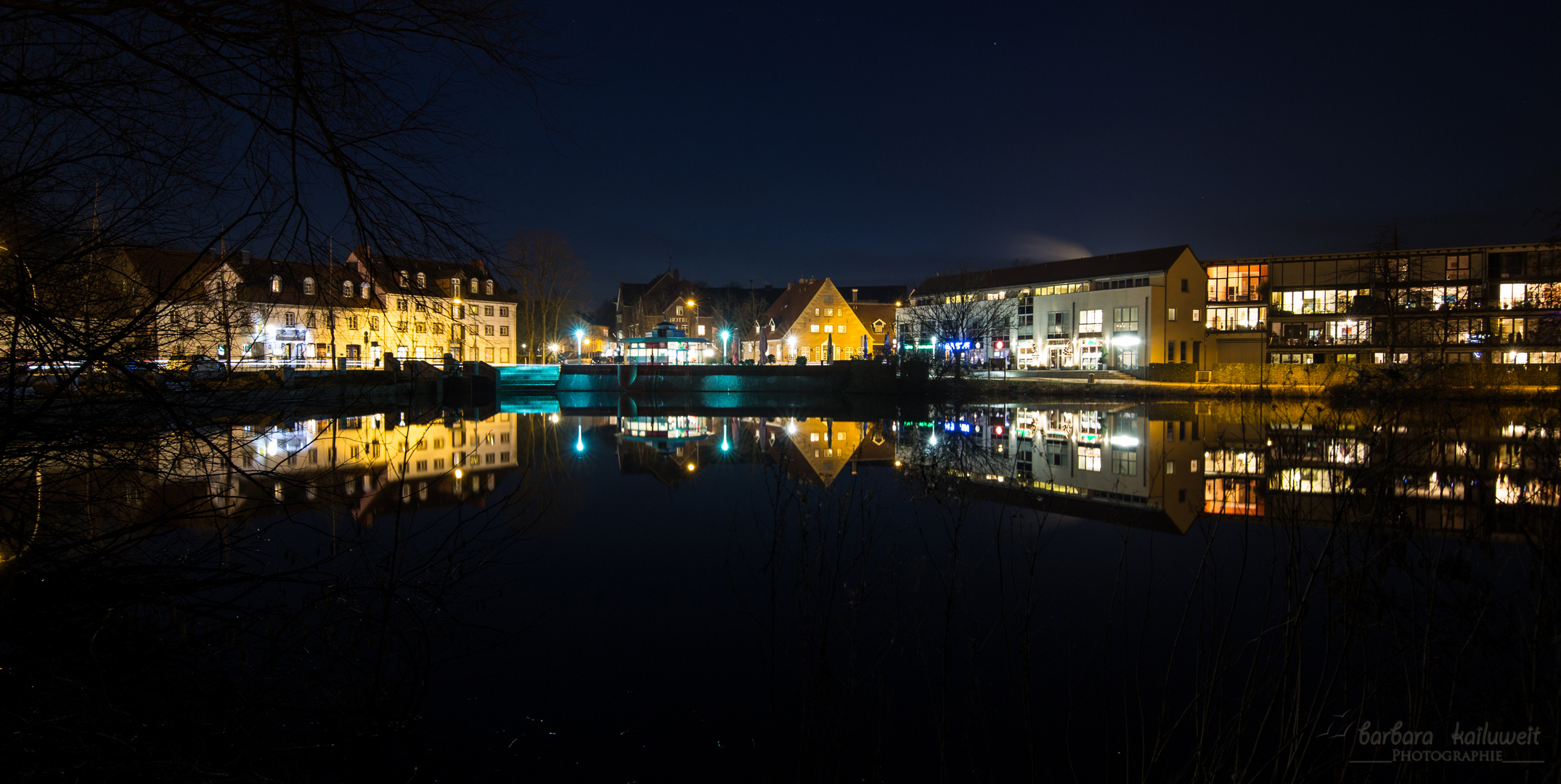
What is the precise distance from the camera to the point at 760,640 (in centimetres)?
586

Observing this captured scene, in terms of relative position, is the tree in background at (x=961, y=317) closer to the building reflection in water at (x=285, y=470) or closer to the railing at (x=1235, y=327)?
the railing at (x=1235, y=327)

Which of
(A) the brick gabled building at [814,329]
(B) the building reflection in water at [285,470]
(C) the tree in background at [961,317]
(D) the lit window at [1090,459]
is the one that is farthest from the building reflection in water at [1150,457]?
(A) the brick gabled building at [814,329]

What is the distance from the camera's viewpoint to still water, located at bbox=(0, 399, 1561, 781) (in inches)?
138

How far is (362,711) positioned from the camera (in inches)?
161

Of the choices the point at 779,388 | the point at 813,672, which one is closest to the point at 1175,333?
the point at 779,388

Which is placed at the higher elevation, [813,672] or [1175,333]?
[1175,333]

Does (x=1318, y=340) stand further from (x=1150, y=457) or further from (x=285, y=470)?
(x=285, y=470)

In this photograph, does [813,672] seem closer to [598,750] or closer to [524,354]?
[598,750]

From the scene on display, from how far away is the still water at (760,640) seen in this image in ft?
11.5

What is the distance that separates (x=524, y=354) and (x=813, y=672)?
230 ft

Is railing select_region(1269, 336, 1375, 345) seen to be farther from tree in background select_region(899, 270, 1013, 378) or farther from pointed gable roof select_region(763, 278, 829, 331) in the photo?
pointed gable roof select_region(763, 278, 829, 331)

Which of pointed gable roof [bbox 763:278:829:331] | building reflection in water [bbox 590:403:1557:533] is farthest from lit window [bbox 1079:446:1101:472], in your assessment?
pointed gable roof [bbox 763:278:829:331]

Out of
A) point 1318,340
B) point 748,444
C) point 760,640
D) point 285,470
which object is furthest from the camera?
point 1318,340

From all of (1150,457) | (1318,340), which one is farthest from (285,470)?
(1318,340)
